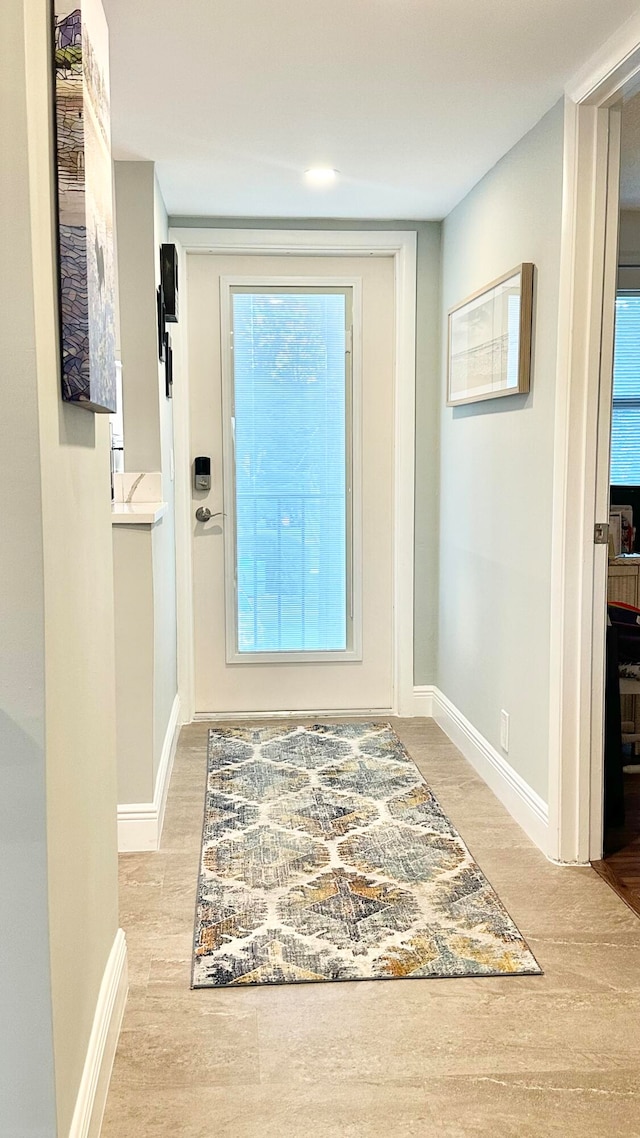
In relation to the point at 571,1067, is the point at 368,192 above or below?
above

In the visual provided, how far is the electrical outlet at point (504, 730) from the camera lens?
3367 mm

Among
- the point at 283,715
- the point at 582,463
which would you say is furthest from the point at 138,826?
the point at 582,463

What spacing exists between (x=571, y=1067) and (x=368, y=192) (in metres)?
3.10

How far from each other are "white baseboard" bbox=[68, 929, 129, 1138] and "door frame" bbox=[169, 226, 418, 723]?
2.28 metres

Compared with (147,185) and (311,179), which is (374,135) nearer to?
(311,179)

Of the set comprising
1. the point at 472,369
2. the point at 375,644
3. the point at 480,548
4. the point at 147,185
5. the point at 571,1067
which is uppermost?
the point at 147,185

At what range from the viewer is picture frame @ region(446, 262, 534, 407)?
3.06 m

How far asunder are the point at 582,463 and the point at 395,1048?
160 centimetres

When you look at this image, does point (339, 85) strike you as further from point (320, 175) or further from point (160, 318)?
point (160, 318)

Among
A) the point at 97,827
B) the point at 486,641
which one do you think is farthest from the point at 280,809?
the point at 97,827

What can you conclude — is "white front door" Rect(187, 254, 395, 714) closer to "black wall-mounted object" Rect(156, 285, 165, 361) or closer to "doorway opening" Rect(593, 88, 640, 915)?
"black wall-mounted object" Rect(156, 285, 165, 361)

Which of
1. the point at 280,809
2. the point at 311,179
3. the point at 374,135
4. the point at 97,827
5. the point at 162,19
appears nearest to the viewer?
the point at 97,827

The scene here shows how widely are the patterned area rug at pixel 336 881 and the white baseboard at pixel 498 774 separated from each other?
235 millimetres

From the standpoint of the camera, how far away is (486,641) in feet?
12.0
